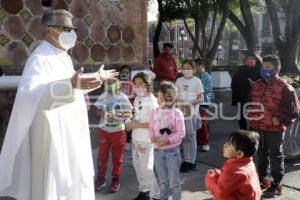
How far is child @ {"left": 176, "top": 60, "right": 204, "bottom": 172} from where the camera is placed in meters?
A: 6.51

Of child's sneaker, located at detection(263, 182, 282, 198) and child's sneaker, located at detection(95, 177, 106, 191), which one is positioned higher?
child's sneaker, located at detection(95, 177, 106, 191)

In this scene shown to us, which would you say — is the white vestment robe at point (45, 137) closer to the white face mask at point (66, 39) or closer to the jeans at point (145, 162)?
the white face mask at point (66, 39)

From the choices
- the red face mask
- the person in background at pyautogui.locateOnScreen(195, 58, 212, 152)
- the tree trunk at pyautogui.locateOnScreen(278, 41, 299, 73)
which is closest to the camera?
the person in background at pyautogui.locateOnScreen(195, 58, 212, 152)

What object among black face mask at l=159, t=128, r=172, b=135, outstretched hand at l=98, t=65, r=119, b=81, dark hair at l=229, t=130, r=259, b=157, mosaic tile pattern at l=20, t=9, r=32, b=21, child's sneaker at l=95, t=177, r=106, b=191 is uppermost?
mosaic tile pattern at l=20, t=9, r=32, b=21

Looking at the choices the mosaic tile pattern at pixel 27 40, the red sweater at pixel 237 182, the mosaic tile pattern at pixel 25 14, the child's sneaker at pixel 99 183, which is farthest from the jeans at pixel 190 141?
the red sweater at pixel 237 182

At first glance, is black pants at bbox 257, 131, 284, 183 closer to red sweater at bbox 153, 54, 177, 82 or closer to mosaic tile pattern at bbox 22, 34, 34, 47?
mosaic tile pattern at bbox 22, 34, 34, 47

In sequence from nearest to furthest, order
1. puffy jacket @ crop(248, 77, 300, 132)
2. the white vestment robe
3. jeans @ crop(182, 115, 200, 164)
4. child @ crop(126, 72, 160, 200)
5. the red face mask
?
1. the white vestment robe
2. child @ crop(126, 72, 160, 200)
3. puffy jacket @ crop(248, 77, 300, 132)
4. jeans @ crop(182, 115, 200, 164)
5. the red face mask

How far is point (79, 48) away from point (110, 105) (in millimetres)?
2190

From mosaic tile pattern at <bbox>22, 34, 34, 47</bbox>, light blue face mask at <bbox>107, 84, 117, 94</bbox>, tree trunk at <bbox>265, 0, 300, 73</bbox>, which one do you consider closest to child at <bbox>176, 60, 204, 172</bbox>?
light blue face mask at <bbox>107, 84, 117, 94</bbox>

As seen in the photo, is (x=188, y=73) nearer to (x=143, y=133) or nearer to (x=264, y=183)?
(x=143, y=133)

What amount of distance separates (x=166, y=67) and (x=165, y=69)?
0.15 ft

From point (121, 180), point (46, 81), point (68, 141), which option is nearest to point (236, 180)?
point (68, 141)

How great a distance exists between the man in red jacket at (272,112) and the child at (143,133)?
1.28m

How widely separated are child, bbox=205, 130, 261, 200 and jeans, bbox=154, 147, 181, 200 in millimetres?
1135
